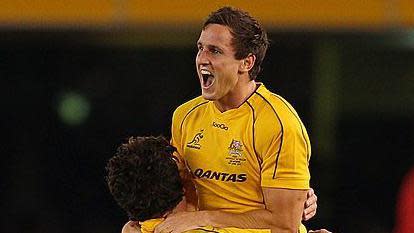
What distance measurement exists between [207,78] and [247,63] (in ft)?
0.45

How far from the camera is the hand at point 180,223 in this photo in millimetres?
3916

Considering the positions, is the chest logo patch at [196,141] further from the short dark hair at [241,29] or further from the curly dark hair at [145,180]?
the short dark hair at [241,29]

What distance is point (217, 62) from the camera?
13.1 feet

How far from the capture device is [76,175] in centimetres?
787

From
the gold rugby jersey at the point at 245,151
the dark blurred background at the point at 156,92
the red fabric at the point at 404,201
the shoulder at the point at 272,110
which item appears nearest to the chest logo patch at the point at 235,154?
the gold rugby jersey at the point at 245,151

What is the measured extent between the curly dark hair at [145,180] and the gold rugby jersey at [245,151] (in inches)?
→ 5.7

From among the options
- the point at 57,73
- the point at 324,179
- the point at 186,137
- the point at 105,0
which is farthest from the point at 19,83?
the point at 186,137

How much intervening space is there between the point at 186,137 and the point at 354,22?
360 cm

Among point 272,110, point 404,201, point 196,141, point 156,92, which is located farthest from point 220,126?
point 404,201

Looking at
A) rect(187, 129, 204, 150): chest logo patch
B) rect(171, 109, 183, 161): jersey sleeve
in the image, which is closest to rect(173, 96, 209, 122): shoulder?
rect(171, 109, 183, 161): jersey sleeve

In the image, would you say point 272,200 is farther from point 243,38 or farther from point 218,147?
point 243,38

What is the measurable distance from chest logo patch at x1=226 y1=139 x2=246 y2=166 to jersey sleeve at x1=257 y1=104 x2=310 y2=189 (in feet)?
0.22

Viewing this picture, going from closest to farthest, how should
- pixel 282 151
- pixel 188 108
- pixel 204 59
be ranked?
1. pixel 282 151
2. pixel 204 59
3. pixel 188 108

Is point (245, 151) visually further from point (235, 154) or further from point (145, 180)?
point (145, 180)
